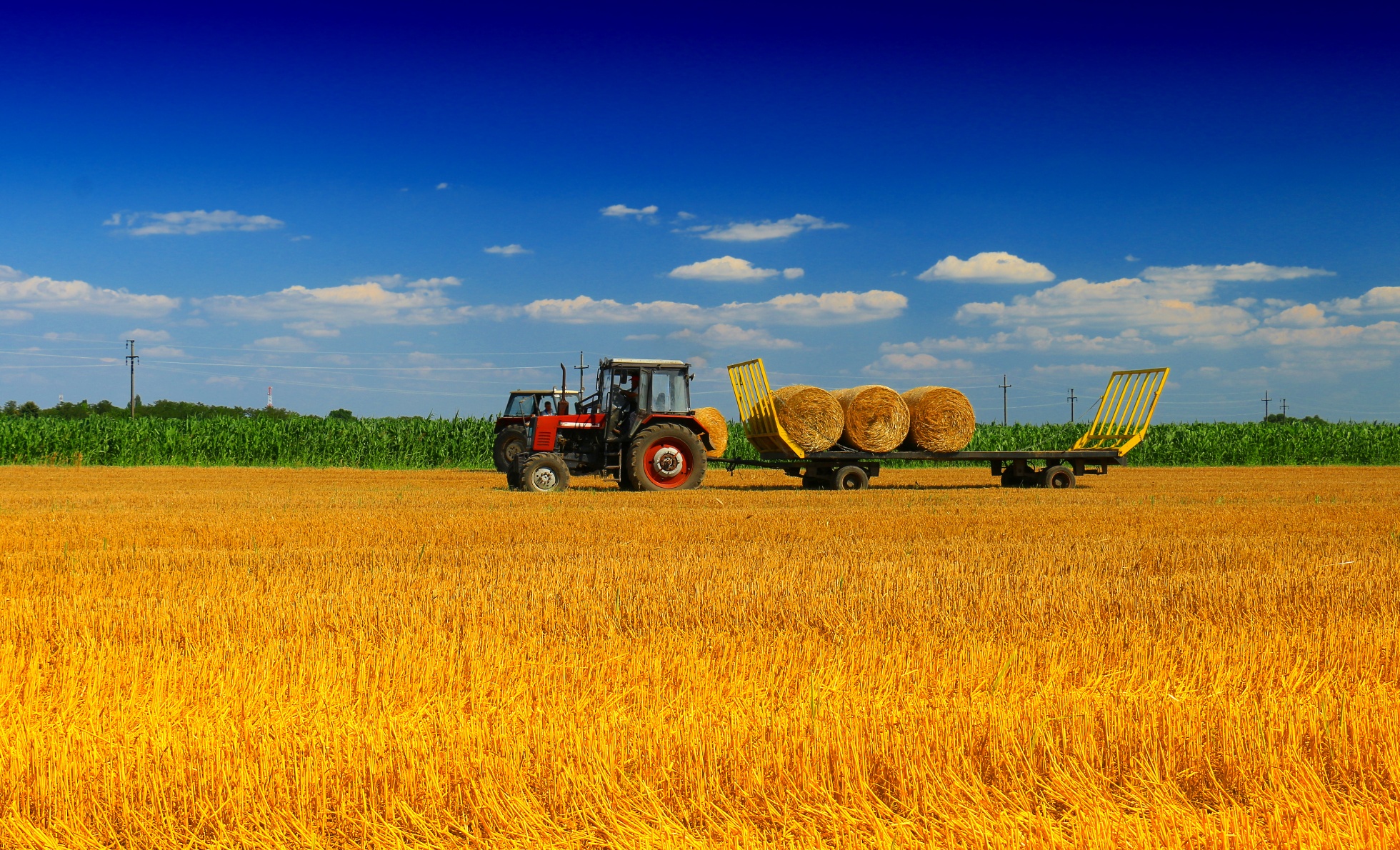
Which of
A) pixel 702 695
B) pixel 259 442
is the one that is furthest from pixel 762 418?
pixel 259 442

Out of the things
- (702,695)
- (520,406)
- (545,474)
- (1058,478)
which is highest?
(520,406)

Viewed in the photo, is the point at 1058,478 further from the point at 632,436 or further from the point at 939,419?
A: the point at 632,436

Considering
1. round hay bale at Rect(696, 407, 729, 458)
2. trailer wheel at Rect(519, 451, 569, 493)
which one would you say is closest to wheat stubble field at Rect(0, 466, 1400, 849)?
trailer wheel at Rect(519, 451, 569, 493)

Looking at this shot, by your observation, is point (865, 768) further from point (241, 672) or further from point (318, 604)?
Answer: point (318, 604)

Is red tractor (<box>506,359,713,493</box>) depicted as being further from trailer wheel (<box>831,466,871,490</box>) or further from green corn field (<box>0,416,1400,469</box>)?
green corn field (<box>0,416,1400,469</box>)

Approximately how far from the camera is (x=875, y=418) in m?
17.5

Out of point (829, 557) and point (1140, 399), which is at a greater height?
point (1140, 399)

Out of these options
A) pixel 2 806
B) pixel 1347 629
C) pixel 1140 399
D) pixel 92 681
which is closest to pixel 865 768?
pixel 2 806

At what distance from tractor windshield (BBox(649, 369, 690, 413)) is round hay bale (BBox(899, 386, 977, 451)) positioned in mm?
3702

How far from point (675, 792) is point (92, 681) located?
9.25 ft

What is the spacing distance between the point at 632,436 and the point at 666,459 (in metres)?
0.66

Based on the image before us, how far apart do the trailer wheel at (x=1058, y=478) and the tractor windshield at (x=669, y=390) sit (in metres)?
7.00

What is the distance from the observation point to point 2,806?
319 centimetres

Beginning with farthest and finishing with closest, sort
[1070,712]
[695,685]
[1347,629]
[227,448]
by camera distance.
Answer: [227,448]
[1347,629]
[695,685]
[1070,712]
